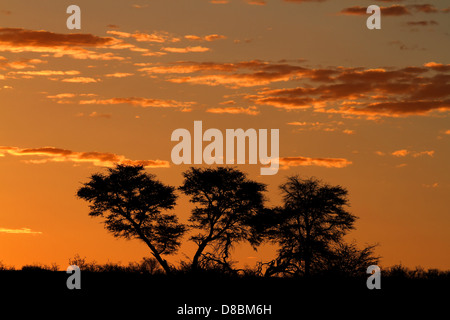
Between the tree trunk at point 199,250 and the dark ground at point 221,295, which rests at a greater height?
the tree trunk at point 199,250

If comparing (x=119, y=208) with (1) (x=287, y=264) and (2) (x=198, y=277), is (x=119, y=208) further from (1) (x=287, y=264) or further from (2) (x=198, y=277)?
(2) (x=198, y=277)

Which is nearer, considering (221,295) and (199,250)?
(221,295)

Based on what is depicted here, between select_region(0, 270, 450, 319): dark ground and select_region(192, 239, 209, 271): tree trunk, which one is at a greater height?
select_region(192, 239, 209, 271): tree trunk

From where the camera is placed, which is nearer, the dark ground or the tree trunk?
the dark ground

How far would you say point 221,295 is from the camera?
45.7m

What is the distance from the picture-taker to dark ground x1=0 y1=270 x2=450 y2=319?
42281mm

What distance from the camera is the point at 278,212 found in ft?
234

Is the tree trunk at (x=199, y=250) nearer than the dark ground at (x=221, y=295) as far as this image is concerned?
No

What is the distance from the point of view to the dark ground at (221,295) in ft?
139

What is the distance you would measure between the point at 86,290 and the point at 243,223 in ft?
93.0

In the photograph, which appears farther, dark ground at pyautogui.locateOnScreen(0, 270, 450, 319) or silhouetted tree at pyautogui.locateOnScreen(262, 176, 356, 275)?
silhouetted tree at pyautogui.locateOnScreen(262, 176, 356, 275)
